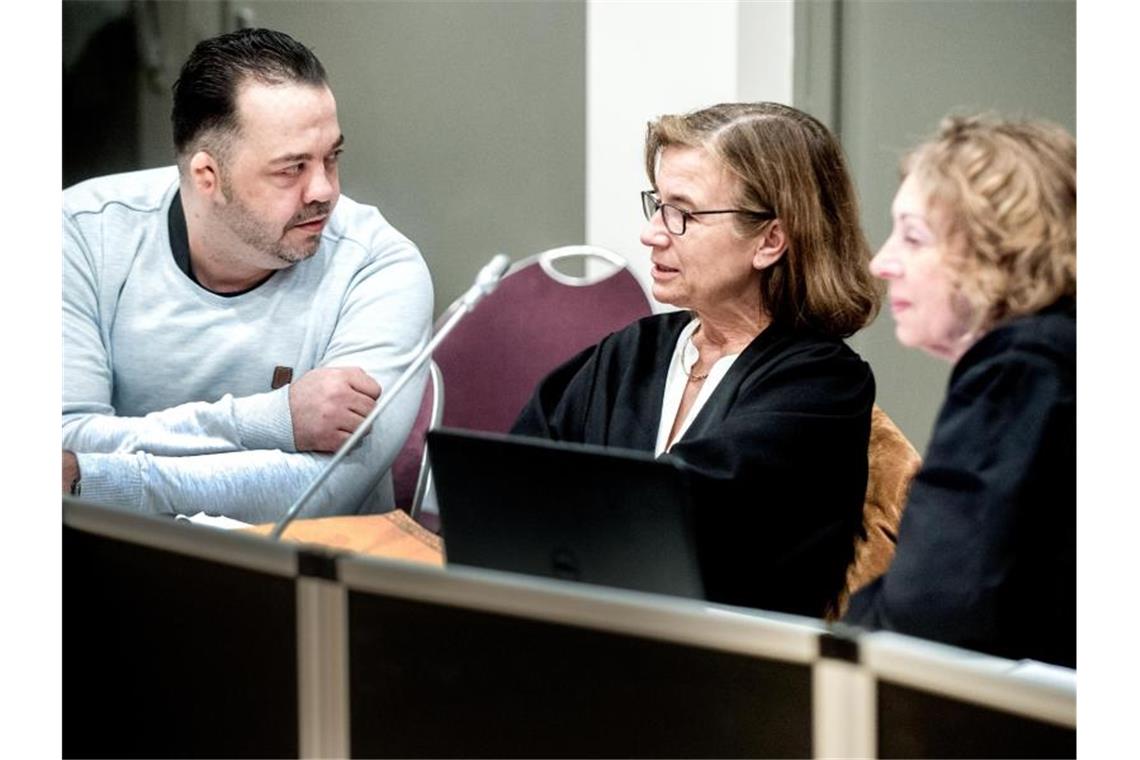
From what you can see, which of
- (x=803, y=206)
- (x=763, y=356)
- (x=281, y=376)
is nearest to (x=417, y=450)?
(x=281, y=376)

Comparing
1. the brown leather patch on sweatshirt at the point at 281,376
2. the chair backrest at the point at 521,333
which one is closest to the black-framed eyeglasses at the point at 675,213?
the chair backrest at the point at 521,333

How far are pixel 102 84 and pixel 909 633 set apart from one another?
1475 mm

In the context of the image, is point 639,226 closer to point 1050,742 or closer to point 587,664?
point 587,664

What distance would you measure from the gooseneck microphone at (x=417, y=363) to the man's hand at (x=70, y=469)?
35 cm

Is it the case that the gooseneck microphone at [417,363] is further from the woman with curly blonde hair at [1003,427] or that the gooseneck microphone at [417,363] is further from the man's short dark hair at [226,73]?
the woman with curly blonde hair at [1003,427]

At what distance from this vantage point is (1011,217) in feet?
4.82

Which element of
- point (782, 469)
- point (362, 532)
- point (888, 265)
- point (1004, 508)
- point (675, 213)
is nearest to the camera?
point (1004, 508)

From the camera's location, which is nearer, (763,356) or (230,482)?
(763,356)

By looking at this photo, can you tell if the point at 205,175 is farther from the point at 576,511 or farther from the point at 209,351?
the point at 576,511

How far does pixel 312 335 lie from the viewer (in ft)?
7.49

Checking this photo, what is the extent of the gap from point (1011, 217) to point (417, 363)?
911mm

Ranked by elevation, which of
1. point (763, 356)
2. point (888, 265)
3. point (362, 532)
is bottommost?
point (362, 532)

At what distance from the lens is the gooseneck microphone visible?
2152 millimetres
